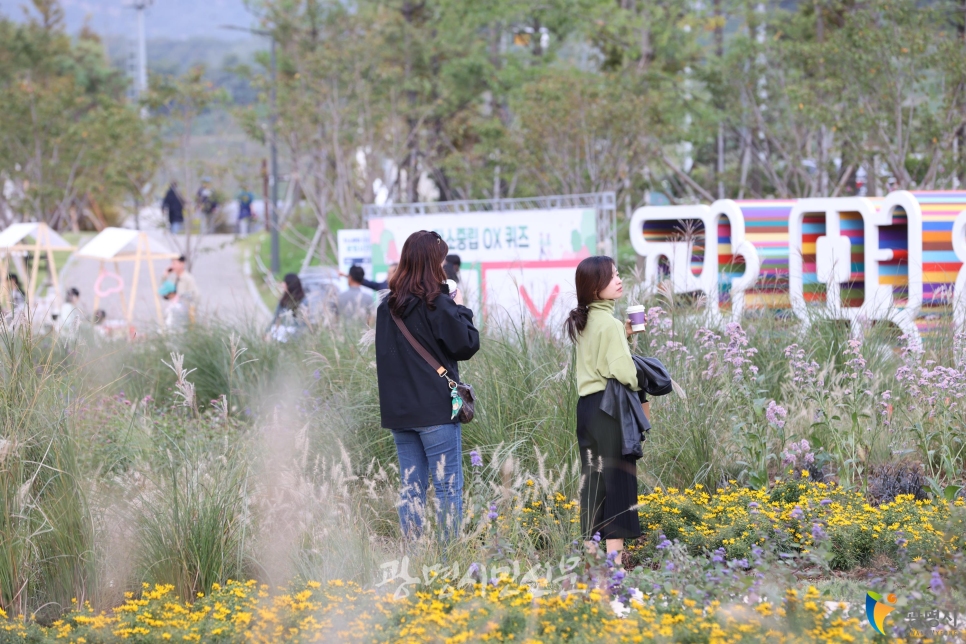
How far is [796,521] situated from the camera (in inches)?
205

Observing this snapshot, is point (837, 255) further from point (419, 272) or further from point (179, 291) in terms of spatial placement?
point (179, 291)

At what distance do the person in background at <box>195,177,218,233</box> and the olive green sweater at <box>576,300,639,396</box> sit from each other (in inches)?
819

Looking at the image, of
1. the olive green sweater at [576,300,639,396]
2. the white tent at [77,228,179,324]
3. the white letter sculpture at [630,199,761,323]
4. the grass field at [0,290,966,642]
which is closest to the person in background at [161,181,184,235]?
the white tent at [77,228,179,324]

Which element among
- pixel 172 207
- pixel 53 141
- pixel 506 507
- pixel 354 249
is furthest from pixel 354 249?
pixel 53 141

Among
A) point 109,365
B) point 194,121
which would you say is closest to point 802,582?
point 109,365

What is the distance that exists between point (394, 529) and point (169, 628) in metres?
1.60

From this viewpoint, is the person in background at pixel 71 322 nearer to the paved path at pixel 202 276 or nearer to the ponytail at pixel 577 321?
the ponytail at pixel 577 321

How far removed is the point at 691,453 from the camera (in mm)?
5977

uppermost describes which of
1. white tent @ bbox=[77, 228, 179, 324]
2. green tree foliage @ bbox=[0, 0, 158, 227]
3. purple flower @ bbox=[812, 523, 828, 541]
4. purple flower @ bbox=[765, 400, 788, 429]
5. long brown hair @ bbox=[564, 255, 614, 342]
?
green tree foliage @ bbox=[0, 0, 158, 227]

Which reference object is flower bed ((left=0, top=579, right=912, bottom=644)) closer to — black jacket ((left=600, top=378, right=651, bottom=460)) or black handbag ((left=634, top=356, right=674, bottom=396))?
black jacket ((left=600, top=378, right=651, bottom=460))

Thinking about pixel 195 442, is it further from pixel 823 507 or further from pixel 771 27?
pixel 771 27

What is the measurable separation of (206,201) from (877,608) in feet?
79.3

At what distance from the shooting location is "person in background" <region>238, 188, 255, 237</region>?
35469mm

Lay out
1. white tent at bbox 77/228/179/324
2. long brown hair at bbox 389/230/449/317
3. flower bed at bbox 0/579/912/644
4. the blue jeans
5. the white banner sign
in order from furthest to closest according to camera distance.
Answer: the white banner sign, white tent at bbox 77/228/179/324, long brown hair at bbox 389/230/449/317, the blue jeans, flower bed at bbox 0/579/912/644
